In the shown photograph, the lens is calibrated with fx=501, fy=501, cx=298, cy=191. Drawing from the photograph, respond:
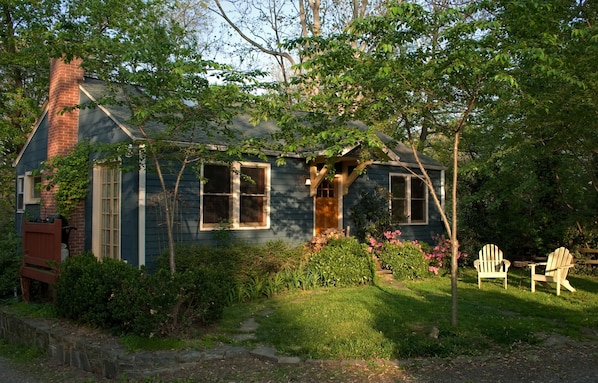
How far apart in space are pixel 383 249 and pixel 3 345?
25.9ft

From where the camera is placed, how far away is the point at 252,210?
Result: 11.5m

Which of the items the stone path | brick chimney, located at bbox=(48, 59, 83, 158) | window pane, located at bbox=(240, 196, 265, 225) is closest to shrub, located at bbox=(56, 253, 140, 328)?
the stone path

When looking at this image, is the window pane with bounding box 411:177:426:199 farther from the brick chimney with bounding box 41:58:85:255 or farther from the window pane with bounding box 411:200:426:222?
the brick chimney with bounding box 41:58:85:255

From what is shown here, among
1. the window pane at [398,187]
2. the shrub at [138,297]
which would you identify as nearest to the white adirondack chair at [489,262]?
the window pane at [398,187]

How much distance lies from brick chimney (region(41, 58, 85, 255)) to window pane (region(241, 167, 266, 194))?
3625mm

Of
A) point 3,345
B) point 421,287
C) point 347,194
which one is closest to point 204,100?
point 3,345

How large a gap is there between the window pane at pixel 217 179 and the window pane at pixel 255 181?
390 millimetres

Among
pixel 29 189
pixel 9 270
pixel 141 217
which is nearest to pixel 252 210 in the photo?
pixel 141 217

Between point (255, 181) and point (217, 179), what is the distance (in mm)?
950

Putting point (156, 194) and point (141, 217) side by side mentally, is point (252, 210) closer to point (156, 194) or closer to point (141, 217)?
point (156, 194)

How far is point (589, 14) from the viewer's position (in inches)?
322

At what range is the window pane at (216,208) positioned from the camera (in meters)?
10.7

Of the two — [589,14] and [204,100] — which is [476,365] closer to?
[204,100]

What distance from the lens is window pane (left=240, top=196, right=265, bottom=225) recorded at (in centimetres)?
1136
